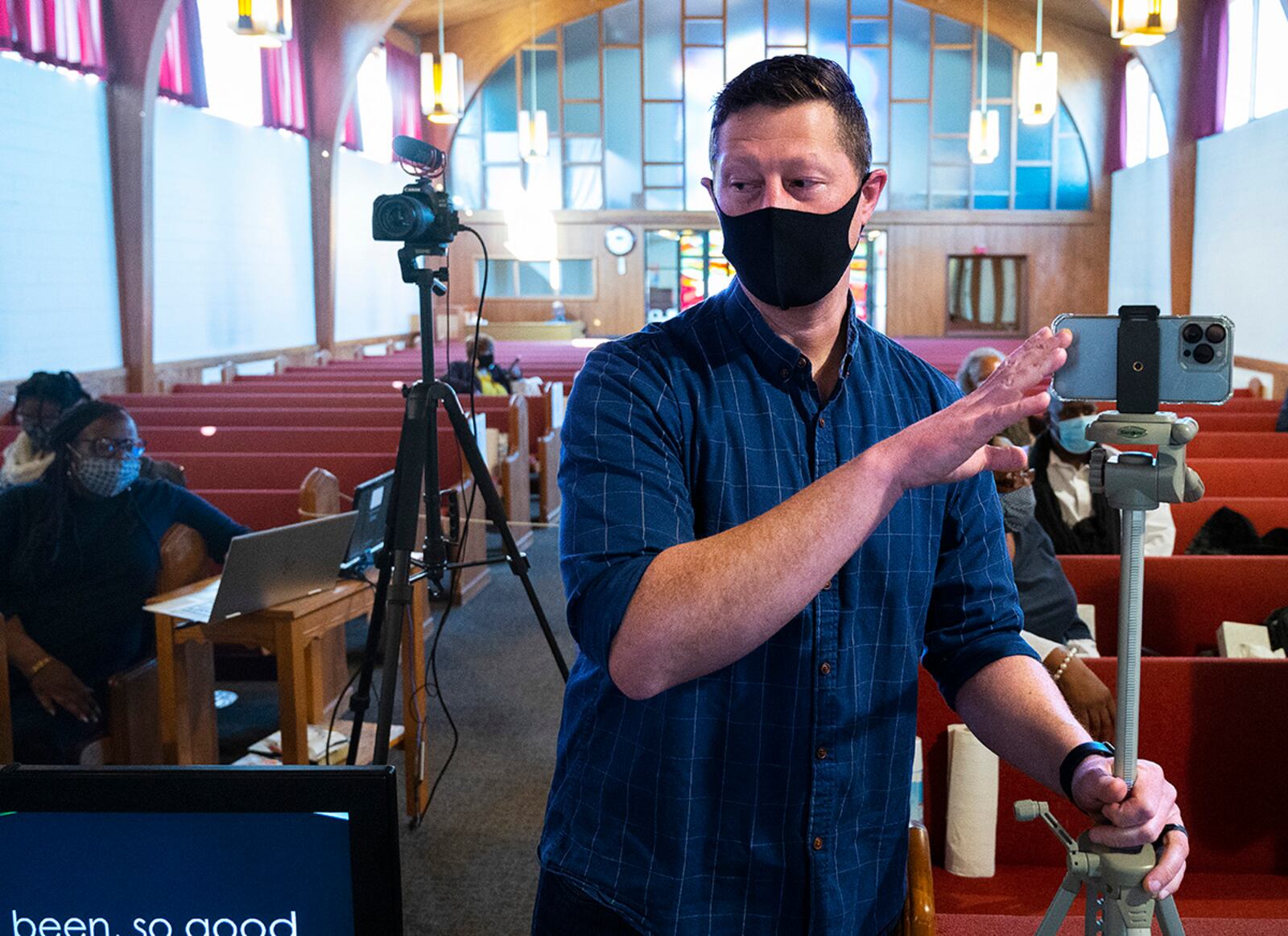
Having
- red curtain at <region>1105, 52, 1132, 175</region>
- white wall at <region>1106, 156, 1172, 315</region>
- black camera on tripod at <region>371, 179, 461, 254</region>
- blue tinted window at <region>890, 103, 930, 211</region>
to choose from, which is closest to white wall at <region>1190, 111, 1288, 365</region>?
white wall at <region>1106, 156, 1172, 315</region>

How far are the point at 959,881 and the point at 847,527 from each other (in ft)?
5.21

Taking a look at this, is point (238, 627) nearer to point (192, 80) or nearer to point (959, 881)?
point (959, 881)

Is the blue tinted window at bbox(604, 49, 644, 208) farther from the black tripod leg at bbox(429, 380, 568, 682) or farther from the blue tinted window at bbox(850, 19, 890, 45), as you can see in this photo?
the black tripod leg at bbox(429, 380, 568, 682)

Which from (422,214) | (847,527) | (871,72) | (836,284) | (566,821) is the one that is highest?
(871,72)

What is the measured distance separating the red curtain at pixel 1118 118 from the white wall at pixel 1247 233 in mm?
3307

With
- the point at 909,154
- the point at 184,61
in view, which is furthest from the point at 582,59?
the point at 184,61

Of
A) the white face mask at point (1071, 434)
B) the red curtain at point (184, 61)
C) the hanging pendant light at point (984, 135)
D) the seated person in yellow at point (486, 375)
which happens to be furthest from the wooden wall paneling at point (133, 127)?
the hanging pendant light at point (984, 135)

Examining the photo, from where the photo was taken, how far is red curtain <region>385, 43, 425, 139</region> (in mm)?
14531

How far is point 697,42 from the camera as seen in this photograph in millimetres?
16172

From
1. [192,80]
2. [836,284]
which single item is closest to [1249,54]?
[192,80]

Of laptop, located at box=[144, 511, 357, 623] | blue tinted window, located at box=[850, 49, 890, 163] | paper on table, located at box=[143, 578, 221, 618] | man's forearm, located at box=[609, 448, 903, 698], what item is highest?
blue tinted window, located at box=[850, 49, 890, 163]

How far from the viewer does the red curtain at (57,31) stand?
6.96 m

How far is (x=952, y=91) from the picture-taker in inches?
635

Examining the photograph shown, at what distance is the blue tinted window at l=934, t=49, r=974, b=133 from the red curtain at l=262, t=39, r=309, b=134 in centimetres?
873
